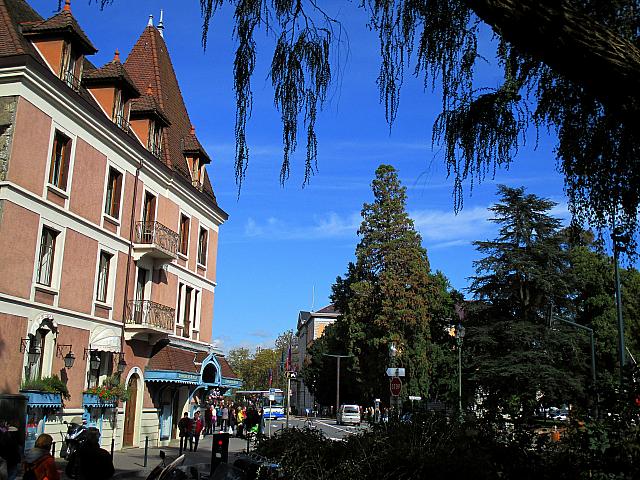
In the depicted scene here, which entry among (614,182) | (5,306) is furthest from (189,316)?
(614,182)

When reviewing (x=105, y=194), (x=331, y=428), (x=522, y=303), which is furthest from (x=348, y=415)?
(x=105, y=194)

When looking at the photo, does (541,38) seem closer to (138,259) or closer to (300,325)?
(138,259)

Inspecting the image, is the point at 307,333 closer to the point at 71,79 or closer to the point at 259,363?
the point at 259,363

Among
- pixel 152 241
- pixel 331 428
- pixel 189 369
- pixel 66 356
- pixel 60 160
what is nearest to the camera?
pixel 66 356

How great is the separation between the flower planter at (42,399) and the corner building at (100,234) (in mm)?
51

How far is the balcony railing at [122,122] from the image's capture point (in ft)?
83.5

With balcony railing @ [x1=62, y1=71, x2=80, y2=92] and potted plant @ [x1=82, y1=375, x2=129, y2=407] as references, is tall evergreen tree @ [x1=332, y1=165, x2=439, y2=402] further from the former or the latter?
balcony railing @ [x1=62, y1=71, x2=80, y2=92]

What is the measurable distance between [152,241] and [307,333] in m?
115

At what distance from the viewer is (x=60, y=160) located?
21984 millimetres

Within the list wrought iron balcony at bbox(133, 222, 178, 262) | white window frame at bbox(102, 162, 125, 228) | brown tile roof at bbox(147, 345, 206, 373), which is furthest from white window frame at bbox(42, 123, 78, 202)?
brown tile roof at bbox(147, 345, 206, 373)

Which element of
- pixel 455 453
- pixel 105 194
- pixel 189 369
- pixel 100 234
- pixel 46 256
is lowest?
pixel 455 453

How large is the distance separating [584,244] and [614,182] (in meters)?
1.05

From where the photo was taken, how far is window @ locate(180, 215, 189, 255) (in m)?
31.9

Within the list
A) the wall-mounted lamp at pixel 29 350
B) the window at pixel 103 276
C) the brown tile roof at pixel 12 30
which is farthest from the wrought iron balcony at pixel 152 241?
the brown tile roof at pixel 12 30
